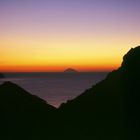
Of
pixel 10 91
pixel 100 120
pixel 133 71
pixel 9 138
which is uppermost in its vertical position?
pixel 133 71

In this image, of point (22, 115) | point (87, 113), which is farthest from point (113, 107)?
point (22, 115)

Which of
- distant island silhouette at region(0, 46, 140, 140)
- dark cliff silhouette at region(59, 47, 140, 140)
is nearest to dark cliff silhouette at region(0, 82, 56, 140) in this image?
distant island silhouette at region(0, 46, 140, 140)

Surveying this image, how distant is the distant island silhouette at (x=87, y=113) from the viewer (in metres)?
23.5

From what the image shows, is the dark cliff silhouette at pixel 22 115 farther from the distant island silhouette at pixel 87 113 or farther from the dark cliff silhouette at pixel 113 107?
the dark cliff silhouette at pixel 113 107

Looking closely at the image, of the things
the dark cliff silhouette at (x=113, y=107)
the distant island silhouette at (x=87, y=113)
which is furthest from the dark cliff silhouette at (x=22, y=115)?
the dark cliff silhouette at (x=113, y=107)

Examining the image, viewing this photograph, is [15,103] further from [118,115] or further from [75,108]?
[118,115]

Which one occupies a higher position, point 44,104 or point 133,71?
point 133,71

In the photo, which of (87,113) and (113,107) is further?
(87,113)

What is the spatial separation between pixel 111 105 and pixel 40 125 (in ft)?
19.2

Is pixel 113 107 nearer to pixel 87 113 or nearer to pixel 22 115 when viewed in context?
pixel 87 113

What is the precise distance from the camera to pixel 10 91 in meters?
27.0

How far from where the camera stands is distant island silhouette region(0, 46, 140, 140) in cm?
2355

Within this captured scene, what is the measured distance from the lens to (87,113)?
81.6ft

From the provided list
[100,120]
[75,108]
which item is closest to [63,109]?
[75,108]
